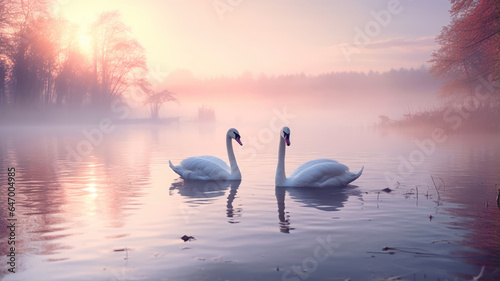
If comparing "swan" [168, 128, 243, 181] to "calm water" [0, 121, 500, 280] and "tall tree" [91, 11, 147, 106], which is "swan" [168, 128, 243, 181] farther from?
"tall tree" [91, 11, 147, 106]

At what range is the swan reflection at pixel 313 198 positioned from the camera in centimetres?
925

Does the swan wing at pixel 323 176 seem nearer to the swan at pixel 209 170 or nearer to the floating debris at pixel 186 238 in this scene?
the swan at pixel 209 170

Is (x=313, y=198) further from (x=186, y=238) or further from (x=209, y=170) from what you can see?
(x=186, y=238)

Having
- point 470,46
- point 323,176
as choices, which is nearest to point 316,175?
point 323,176

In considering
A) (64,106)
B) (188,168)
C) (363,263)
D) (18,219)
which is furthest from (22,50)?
(363,263)

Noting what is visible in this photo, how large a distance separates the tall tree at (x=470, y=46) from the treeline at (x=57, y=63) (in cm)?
3944

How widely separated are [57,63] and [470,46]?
47.3 metres

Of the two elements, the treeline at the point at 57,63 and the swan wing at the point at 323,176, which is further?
the treeline at the point at 57,63

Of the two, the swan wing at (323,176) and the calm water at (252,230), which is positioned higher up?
the swan wing at (323,176)

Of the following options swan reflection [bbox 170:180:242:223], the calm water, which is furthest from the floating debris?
swan reflection [bbox 170:180:242:223]

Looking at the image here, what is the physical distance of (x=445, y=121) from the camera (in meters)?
40.1

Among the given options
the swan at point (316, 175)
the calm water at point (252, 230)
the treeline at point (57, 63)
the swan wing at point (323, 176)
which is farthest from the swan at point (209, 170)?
the treeline at point (57, 63)

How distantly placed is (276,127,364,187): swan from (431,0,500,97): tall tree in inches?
421

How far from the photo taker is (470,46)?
25.2 m
